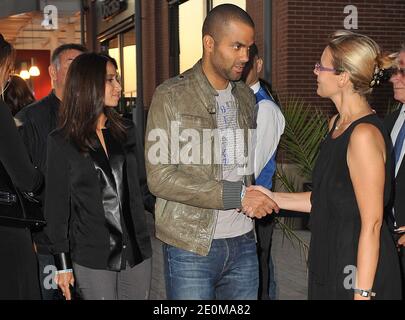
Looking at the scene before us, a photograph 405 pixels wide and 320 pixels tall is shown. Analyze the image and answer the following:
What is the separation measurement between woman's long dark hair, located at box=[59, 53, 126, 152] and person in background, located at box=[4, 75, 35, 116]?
7.33 feet

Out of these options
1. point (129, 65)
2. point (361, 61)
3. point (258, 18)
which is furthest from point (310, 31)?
point (129, 65)

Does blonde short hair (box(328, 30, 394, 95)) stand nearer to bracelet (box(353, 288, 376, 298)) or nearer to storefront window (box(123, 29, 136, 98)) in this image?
bracelet (box(353, 288, 376, 298))

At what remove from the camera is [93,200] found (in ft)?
12.5

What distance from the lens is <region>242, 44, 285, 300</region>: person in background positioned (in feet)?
16.8

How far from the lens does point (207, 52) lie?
367 cm

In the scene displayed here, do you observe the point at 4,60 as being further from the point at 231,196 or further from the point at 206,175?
the point at 231,196

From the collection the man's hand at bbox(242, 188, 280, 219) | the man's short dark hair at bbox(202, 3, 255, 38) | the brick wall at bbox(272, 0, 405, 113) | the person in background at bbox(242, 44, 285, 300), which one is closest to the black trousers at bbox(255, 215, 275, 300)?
the person in background at bbox(242, 44, 285, 300)

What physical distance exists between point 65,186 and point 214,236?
990 mm

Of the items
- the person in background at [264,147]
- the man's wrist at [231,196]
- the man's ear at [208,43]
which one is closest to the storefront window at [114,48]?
the person in background at [264,147]

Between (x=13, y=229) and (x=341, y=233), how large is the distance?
1.81 m

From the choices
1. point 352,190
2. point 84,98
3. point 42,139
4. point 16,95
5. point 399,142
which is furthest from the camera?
point 16,95

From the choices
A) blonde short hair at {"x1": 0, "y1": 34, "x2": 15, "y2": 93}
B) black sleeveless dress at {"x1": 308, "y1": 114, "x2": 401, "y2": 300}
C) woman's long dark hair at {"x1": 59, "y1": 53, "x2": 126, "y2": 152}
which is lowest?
black sleeveless dress at {"x1": 308, "y1": 114, "x2": 401, "y2": 300}
